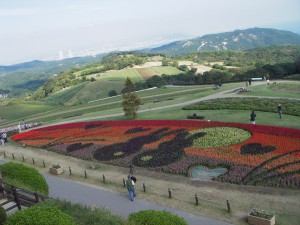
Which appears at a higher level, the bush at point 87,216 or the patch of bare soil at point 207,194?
the bush at point 87,216

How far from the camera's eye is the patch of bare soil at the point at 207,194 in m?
18.9

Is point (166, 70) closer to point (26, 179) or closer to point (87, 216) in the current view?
point (26, 179)

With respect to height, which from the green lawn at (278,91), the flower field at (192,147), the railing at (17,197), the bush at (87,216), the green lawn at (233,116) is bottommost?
the flower field at (192,147)

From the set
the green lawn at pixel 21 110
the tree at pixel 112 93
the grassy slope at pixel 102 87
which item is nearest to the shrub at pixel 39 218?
the green lawn at pixel 21 110

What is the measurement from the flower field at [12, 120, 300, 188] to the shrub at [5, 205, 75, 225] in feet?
44.7

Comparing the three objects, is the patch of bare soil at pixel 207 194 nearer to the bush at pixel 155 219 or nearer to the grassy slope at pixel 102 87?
the bush at pixel 155 219

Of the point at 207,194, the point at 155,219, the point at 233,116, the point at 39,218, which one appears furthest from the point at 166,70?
the point at 39,218

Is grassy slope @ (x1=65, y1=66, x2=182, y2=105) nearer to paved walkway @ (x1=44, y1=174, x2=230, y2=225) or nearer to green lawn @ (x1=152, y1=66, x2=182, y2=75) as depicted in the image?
green lawn @ (x1=152, y1=66, x2=182, y2=75)

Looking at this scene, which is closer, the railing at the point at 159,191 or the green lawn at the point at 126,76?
the railing at the point at 159,191

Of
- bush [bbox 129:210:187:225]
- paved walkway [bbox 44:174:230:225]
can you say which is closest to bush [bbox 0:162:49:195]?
paved walkway [bbox 44:174:230:225]

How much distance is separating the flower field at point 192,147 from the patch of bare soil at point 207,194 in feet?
3.09

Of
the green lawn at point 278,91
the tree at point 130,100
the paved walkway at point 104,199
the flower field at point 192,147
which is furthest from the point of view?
the green lawn at point 278,91

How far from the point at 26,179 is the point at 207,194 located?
482 inches

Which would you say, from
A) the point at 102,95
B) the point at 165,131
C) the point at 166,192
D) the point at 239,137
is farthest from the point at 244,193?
the point at 102,95
